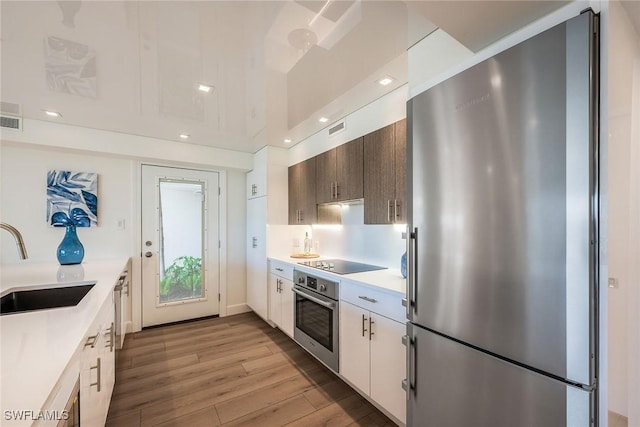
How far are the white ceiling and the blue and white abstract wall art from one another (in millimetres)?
665

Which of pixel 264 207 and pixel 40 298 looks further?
pixel 264 207

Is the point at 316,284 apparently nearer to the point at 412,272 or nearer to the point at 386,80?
the point at 412,272

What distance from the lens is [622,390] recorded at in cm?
94

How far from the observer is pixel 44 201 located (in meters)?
2.98

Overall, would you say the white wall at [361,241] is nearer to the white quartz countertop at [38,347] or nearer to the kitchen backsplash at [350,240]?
the kitchen backsplash at [350,240]

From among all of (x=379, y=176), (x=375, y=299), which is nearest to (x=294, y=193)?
(x=379, y=176)

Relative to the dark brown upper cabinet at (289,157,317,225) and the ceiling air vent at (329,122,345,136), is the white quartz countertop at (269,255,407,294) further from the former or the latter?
the ceiling air vent at (329,122,345,136)

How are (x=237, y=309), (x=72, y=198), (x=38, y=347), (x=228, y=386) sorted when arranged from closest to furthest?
(x=38, y=347), (x=228, y=386), (x=72, y=198), (x=237, y=309)

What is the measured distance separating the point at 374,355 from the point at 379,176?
53.4 inches

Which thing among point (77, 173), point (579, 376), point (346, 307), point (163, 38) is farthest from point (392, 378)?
point (77, 173)

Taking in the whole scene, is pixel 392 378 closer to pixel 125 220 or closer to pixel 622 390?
pixel 622 390

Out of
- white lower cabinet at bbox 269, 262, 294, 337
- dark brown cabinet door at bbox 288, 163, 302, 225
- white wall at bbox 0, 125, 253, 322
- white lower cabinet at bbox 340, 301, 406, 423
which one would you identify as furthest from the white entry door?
white lower cabinet at bbox 340, 301, 406, 423

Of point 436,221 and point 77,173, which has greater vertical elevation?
point 77,173

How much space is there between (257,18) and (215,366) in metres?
2.86
